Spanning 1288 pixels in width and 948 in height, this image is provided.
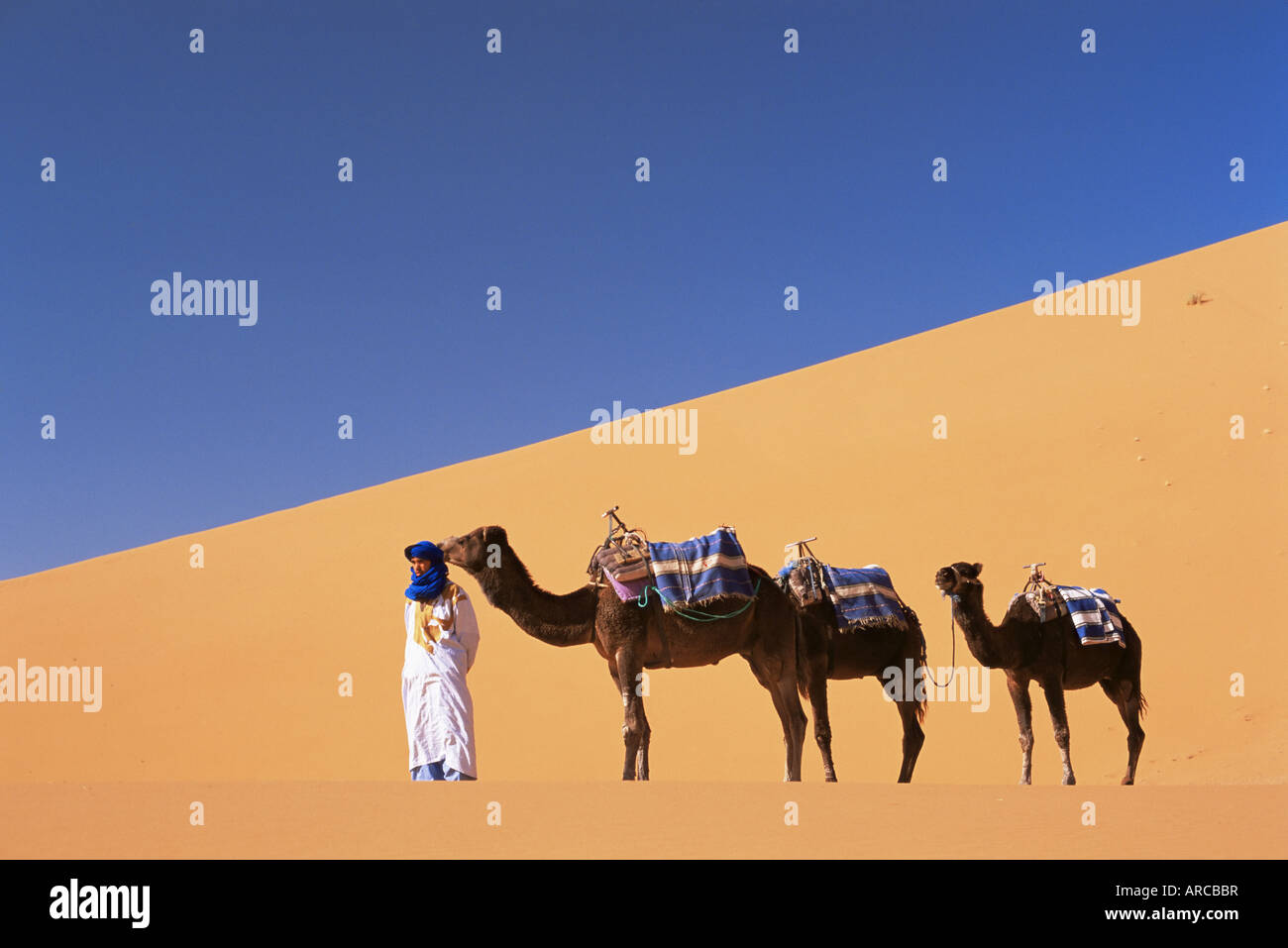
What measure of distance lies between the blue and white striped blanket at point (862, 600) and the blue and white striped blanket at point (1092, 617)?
5.56 feet

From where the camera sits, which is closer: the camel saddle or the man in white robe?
the man in white robe

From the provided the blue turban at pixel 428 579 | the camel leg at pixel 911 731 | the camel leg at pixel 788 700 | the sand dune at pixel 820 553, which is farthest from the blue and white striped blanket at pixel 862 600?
the blue turban at pixel 428 579

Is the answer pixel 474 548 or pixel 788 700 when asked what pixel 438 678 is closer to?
pixel 474 548

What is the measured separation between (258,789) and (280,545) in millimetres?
22643

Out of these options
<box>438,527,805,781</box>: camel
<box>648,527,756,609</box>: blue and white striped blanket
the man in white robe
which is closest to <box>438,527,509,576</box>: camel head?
<box>438,527,805,781</box>: camel

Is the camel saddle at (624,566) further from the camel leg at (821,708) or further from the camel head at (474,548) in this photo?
the camel leg at (821,708)

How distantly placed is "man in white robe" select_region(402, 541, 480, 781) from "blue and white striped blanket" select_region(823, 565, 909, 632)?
4.80 meters

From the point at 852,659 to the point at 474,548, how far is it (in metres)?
4.17

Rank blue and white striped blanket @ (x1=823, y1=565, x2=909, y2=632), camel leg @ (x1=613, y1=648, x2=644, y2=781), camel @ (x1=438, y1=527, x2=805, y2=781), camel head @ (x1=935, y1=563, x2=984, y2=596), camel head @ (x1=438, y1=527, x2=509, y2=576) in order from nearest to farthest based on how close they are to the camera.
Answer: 1. camel leg @ (x1=613, y1=648, x2=644, y2=781)
2. camel head @ (x1=438, y1=527, x2=509, y2=576)
3. camel @ (x1=438, y1=527, x2=805, y2=781)
4. camel head @ (x1=935, y1=563, x2=984, y2=596)
5. blue and white striped blanket @ (x1=823, y1=565, x2=909, y2=632)

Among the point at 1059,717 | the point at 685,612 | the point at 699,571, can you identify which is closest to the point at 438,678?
the point at 685,612

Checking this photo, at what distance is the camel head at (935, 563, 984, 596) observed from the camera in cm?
1200

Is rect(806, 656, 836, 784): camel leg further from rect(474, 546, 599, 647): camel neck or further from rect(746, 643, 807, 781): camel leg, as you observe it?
rect(474, 546, 599, 647): camel neck

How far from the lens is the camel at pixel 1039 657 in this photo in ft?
40.2
